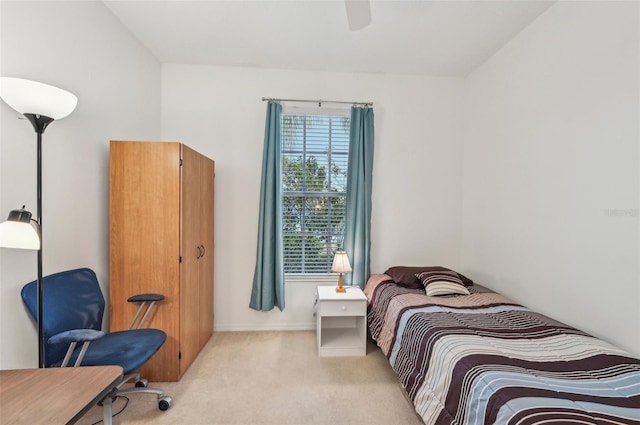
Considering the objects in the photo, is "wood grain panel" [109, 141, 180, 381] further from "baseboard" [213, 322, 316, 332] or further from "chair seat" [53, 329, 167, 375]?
"baseboard" [213, 322, 316, 332]

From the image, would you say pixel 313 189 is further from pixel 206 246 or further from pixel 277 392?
pixel 277 392

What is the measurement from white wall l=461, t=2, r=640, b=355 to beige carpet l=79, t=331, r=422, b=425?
1.38 m

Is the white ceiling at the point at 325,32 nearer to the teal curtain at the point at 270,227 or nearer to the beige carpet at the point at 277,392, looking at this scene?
the teal curtain at the point at 270,227

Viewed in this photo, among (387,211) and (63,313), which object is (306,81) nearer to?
(387,211)

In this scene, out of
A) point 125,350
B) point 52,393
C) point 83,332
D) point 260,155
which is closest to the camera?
point 52,393

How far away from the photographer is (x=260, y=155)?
3.06 m

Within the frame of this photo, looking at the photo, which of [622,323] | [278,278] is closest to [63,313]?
[278,278]

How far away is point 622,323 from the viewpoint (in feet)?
5.26

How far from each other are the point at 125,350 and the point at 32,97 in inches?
56.2

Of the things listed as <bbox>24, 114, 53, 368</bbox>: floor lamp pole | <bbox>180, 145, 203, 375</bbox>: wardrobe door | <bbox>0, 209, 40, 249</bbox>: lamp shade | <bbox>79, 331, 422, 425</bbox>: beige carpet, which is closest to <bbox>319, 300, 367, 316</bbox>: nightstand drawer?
<bbox>79, 331, 422, 425</bbox>: beige carpet

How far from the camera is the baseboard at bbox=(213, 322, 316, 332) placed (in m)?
3.04

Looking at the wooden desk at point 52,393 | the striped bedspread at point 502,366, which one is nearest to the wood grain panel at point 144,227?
the wooden desk at point 52,393

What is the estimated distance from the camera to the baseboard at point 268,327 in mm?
3039

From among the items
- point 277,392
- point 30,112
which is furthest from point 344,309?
point 30,112
